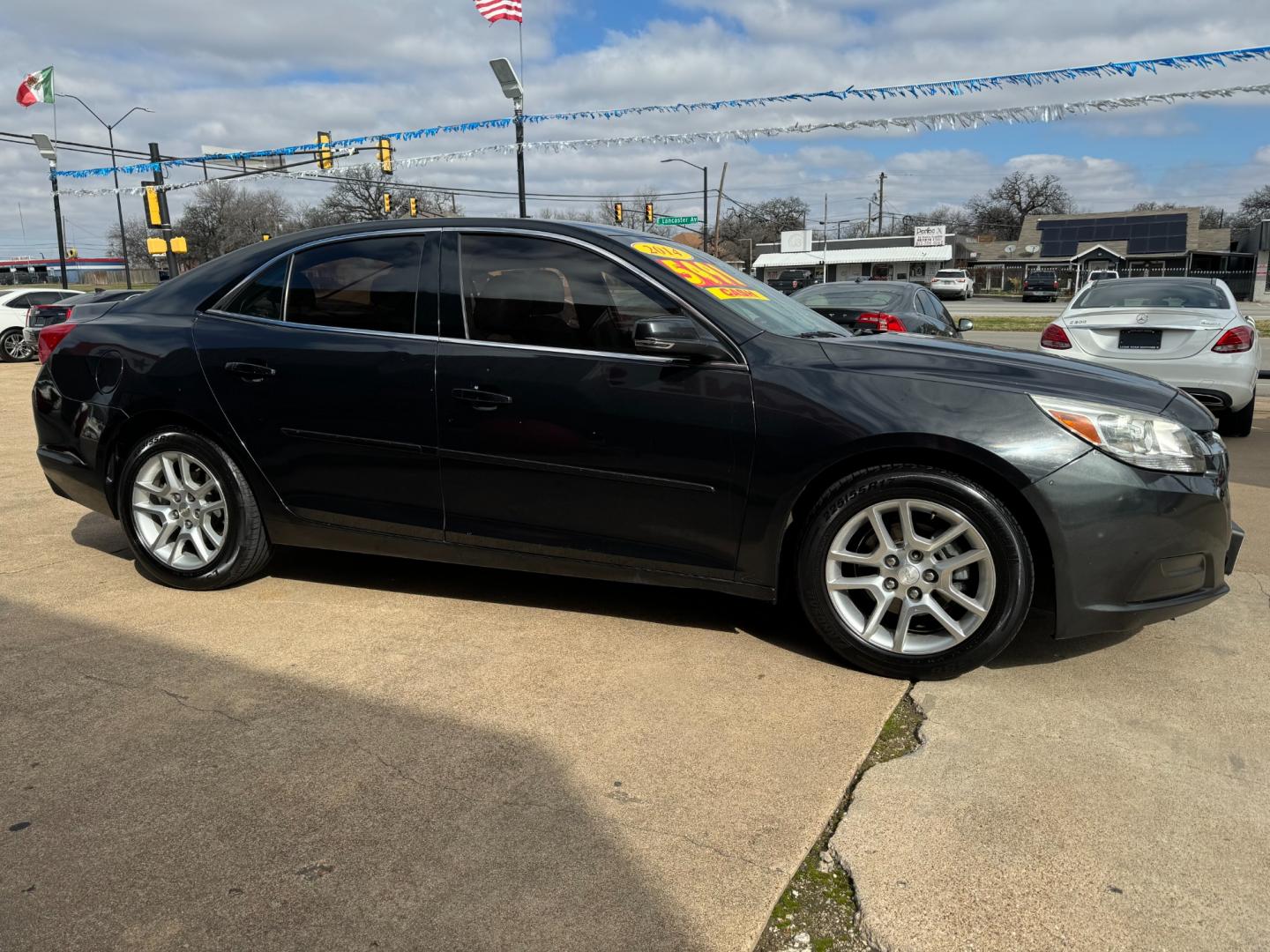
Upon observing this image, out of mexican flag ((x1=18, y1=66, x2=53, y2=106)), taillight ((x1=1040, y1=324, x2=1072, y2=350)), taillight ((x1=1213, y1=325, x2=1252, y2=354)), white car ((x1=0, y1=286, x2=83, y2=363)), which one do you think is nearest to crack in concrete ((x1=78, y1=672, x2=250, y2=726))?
taillight ((x1=1040, y1=324, x2=1072, y2=350))

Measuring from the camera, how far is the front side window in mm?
3504

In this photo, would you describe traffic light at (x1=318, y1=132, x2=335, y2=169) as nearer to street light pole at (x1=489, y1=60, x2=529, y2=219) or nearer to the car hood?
street light pole at (x1=489, y1=60, x2=529, y2=219)

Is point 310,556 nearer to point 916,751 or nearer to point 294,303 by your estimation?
point 294,303

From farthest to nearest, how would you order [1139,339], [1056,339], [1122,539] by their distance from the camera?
[1056,339] < [1139,339] < [1122,539]

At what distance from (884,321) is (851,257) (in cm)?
6640

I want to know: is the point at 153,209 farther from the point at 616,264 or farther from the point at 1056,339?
the point at 616,264

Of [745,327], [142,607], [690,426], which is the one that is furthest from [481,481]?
[142,607]

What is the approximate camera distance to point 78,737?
2834mm

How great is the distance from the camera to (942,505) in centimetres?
314

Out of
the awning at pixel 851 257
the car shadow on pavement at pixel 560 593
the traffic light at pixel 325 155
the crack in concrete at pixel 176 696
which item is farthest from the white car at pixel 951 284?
the crack in concrete at pixel 176 696

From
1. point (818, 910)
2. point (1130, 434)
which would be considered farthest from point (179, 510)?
point (1130, 434)

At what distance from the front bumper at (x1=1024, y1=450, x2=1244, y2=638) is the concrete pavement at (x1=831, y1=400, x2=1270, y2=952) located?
301mm

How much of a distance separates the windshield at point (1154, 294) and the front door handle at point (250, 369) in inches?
304

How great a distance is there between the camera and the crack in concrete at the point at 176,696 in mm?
2973
